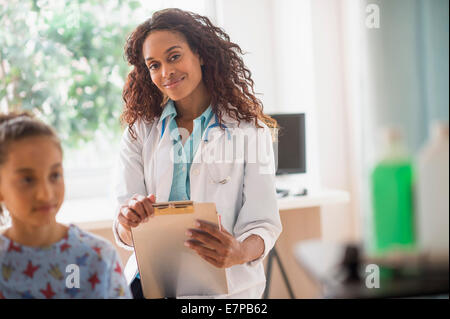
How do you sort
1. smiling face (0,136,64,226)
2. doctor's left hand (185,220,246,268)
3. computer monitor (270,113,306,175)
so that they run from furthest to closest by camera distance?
1. computer monitor (270,113,306,175)
2. doctor's left hand (185,220,246,268)
3. smiling face (0,136,64,226)

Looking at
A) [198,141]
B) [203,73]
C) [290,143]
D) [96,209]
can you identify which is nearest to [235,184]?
[198,141]

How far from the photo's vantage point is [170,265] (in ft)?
2.84

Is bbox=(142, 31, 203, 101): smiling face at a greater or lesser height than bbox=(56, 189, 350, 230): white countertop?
greater

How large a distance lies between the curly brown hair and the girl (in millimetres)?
291

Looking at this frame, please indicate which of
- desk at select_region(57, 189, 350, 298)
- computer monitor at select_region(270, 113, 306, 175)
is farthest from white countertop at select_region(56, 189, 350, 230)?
computer monitor at select_region(270, 113, 306, 175)

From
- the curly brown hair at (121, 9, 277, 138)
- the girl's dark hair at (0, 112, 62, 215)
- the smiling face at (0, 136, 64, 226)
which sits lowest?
the smiling face at (0, 136, 64, 226)

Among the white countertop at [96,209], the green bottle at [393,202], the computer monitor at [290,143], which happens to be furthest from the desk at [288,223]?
the computer monitor at [290,143]

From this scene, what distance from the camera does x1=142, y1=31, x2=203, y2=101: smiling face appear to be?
92 centimetres

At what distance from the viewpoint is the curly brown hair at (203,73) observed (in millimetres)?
936

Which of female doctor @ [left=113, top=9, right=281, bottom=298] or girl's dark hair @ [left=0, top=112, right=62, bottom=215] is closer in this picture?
girl's dark hair @ [left=0, top=112, right=62, bottom=215]

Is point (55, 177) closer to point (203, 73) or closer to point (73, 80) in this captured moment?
point (203, 73)

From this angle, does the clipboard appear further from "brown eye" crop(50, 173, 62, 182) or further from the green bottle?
the green bottle

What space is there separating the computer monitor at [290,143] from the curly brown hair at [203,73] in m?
0.41

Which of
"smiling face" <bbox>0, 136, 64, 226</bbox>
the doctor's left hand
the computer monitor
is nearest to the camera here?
"smiling face" <bbox>0, 136, 64, 226</bbox>
